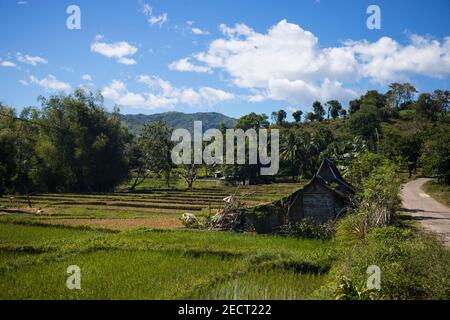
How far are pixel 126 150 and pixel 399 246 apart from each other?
48.6 meters

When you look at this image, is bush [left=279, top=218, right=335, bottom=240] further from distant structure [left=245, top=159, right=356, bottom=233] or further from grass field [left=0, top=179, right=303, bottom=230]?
grass field [left=0, top=179, right=303, bottom=230]

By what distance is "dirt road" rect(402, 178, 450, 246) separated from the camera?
1758 centimetres

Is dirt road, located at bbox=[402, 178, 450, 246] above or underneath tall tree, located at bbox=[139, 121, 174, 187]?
underneath

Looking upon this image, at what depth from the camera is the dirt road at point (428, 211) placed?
17.6 meters

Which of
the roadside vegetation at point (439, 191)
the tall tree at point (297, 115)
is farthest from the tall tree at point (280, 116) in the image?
the roadside vegetation at point (439, 191)

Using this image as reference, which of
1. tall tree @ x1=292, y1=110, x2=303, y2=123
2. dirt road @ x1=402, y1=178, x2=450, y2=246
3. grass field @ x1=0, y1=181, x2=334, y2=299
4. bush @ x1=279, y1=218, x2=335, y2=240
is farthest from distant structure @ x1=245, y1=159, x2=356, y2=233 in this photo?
tall tree @ x1=292, y1=110, x2=303, y2=123

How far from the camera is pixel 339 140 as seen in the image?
204 ft

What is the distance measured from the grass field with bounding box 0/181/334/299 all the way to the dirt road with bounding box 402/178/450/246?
18.6ft

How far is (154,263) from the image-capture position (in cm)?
1177

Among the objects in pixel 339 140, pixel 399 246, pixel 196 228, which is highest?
pixel 339 140

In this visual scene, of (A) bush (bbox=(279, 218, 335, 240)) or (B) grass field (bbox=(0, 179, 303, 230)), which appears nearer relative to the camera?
(A) bush (bbox=(279, 218, 335, 240))

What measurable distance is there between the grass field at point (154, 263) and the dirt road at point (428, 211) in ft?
18.6
